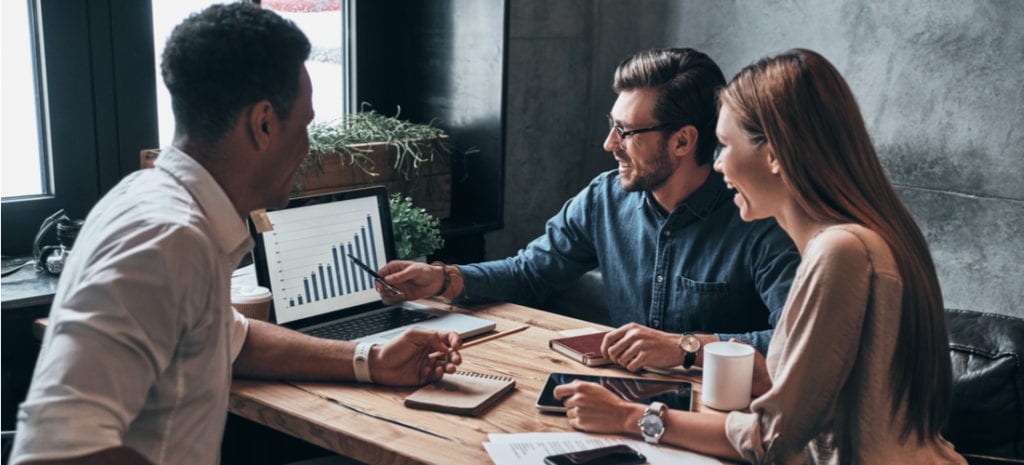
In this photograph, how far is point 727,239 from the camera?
2.25 meters

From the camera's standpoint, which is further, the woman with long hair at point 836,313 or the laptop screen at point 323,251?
the laptop screen at point 323,251

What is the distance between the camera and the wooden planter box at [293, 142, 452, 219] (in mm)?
2795

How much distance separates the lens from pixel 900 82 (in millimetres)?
2934

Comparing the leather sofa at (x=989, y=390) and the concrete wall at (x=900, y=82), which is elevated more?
the concrete wall at (x=900, y=82)

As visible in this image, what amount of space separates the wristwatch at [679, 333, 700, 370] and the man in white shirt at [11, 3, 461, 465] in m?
0.88

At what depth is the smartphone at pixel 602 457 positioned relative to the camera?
149 centimetres

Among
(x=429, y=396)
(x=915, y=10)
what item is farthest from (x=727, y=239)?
(x=915, y=10)

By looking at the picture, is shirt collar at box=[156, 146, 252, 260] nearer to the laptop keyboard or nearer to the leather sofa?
the laptop keyboard

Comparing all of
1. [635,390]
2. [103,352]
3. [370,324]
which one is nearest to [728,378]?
[635,390]

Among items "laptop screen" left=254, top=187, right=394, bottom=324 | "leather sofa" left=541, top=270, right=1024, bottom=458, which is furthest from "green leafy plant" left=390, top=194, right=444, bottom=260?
"leather sofa" left=541, top=270, right=1024, bottom=458

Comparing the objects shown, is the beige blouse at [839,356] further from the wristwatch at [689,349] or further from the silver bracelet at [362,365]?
the silver bracelet at [362,365]

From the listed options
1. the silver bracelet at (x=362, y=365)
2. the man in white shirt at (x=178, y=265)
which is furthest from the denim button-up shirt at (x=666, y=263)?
the man in white shirt at (x=178, y=265)

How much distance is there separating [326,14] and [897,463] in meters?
2.32

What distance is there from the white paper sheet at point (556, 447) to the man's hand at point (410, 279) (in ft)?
2.47
